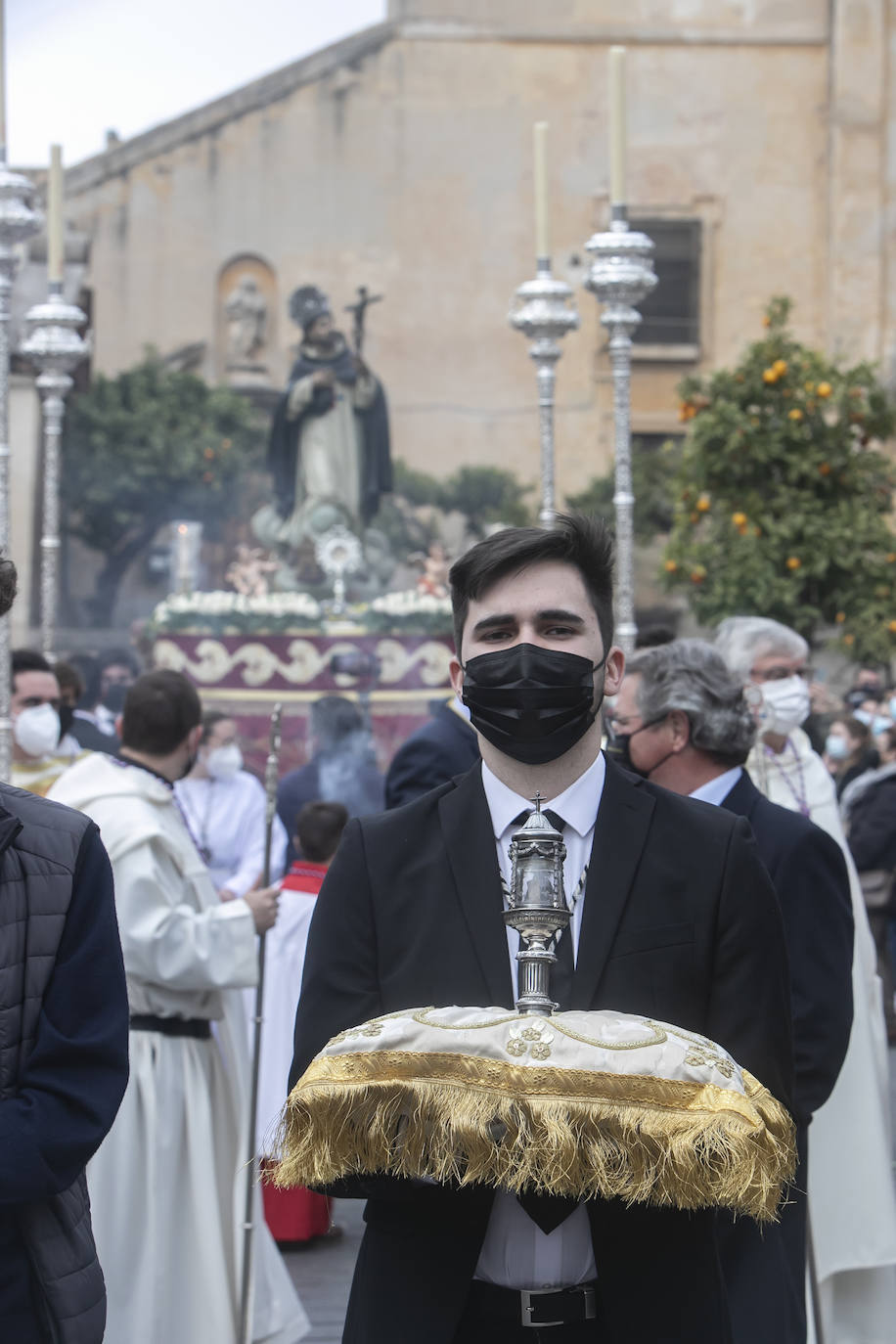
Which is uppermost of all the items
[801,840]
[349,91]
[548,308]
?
[349,91]

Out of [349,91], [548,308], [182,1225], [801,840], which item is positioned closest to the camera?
[801,840]

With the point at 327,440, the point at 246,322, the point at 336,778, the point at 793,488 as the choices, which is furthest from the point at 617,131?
the point at 246,322

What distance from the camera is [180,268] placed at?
1383 inches

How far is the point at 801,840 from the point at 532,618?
154 centimetres

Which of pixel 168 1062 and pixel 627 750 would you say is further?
pixel 168 1062

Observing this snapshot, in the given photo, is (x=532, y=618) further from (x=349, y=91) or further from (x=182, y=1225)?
(x=349, y=91)

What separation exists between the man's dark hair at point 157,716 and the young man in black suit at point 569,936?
2.44 metres

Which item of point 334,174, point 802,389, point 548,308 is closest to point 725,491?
point 802,389

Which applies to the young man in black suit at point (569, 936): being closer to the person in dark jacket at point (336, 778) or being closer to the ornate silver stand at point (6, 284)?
the ornate silver stand at point (6, 284)

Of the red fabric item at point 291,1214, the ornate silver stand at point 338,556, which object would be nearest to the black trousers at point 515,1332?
the red fabric item at point 291,1214

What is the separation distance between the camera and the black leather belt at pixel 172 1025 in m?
5.14

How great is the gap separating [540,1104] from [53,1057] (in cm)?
89

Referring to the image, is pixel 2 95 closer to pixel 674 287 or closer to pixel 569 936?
pixel 569 936

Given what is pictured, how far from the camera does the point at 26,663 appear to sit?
7.68 meters
